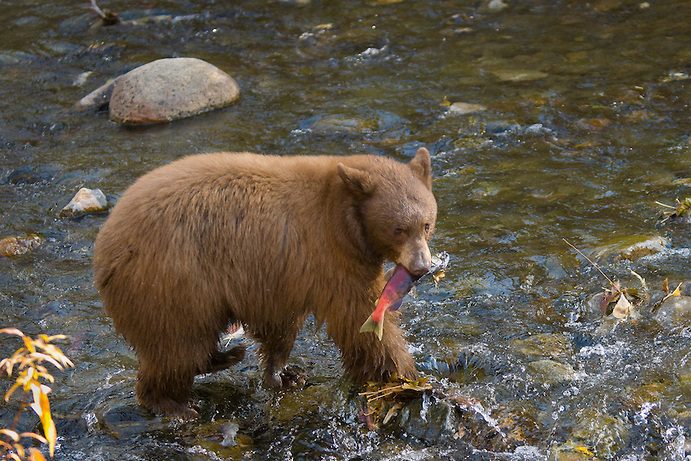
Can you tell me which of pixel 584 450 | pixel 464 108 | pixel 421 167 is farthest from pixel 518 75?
pixel 584 450

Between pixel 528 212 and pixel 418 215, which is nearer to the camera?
pixel 418 215

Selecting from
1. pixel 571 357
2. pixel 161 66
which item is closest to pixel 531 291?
pixel 571 357

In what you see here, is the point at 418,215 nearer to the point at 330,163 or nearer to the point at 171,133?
the point at 330,163

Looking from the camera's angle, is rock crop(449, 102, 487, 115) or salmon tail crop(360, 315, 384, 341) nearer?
salmon tail crop(360, 315, 384, 341)

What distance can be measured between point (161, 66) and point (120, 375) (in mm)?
6097

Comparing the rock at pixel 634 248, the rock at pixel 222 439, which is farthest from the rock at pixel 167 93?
the rock at pixel 222 439

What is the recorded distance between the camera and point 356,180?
548cm

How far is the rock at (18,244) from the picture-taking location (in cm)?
868

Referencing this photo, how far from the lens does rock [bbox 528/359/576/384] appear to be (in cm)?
617

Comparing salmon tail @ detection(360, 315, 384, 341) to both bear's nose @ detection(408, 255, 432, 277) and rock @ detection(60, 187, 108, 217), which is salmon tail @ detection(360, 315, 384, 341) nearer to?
bear's nose @ detection(408, 255, 432, 277)

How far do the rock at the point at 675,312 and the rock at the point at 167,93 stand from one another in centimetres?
666

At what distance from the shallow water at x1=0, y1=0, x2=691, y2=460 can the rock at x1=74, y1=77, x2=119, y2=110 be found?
0.18 metres

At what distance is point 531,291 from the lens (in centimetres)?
747

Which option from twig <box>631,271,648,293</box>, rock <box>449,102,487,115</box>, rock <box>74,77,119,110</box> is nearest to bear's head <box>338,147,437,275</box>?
twig <box>631,271,648,293</box>
